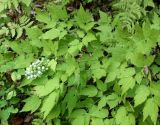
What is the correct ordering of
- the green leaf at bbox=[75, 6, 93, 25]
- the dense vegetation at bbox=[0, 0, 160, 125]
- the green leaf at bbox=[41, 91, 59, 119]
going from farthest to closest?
1. the green leaf at bbox=[75, 6, 93, 25]
2. the green leaf at bbox=[41, 91, 59, 119]
3. the dense vegetation at bbox=[0, 0, 160, 125]

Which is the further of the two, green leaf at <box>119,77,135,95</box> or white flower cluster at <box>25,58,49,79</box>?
white flower cluster at <box>25,58,49,79</box>

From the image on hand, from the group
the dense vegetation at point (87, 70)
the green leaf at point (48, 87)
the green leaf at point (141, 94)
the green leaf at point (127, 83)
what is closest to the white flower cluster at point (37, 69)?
the dense vegetation at point (87, 70)

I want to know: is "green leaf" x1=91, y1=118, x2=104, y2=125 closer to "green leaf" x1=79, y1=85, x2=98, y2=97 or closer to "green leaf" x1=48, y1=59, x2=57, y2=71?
"green leaf" x1=79, y1=85, x2=98, y2=97

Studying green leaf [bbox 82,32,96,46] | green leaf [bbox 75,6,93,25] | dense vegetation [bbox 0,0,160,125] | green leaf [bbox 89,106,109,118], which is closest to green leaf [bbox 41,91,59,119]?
dense vegetation [bbox 0,0,160,125]

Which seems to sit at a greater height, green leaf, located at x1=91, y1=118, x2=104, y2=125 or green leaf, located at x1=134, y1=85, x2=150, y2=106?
green leaf, located at x1=134, y1=85, x2=150, y2=106

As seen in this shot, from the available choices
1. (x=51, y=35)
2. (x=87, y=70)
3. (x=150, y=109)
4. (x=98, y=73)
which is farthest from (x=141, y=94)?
(x=51, y=35)

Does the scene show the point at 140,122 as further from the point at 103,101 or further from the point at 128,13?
the point at 128,13

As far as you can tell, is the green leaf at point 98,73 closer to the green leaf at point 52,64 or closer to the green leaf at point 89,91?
the green leaf at point 89,91

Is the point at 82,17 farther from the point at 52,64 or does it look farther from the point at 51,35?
the point at 52,64
